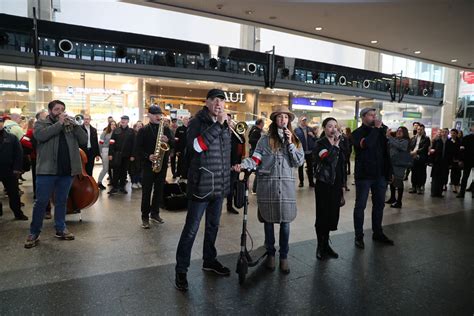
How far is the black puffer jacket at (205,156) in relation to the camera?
327 cm

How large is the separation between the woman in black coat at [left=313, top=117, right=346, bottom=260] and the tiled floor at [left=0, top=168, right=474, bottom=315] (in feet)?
0.94

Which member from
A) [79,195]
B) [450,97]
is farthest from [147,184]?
[450,97]

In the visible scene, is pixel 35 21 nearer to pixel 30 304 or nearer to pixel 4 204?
pixel 4 204

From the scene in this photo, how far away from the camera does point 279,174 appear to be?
3723 millimetres

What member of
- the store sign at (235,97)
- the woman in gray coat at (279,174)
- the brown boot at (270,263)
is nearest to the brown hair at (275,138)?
the woman in gray coat at (279,174)

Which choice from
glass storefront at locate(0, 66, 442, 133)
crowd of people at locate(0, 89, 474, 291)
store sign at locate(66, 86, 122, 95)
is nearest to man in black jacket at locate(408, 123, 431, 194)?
glass storefront at locate(0, 66, 442, 133)

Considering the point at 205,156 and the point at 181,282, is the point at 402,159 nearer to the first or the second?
the point at 205,156

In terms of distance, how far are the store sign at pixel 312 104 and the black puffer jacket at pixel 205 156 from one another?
1293cm

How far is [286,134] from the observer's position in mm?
3723

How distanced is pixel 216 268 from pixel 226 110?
2868mm

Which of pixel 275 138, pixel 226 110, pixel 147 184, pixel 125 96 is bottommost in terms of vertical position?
pixel 147 184

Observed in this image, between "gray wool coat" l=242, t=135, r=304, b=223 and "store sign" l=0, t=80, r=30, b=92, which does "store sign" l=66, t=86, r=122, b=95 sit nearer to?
"store sign" l=0, t=80, r=30, b=92

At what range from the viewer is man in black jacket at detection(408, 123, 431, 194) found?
9102 millimetres

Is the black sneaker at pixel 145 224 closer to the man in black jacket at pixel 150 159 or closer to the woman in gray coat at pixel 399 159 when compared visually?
the man in black jacket at pixel 150 159
